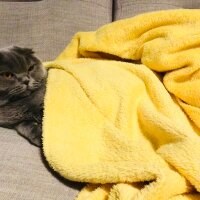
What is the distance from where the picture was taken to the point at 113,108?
96 cm

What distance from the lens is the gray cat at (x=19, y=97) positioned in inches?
40.7

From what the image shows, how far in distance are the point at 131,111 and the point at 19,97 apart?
0.35 metres

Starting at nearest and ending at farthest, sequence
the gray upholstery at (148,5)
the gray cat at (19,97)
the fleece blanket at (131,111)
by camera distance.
→ the fleece blanket at (131,111)
the gray cat at (19,97)
the gray upholstery at (148,5)

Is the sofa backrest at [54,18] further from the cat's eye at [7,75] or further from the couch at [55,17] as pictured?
the cat's eye at [7,75]

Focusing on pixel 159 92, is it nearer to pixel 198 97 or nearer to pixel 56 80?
pixel 198 97

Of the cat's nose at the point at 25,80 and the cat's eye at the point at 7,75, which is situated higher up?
the cat's eye at the point at 7,75

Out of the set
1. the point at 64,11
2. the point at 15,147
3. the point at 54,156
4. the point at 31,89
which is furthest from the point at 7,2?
the point at 54,156

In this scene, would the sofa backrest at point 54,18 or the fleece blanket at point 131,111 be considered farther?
the sofa backrest at point 54,18

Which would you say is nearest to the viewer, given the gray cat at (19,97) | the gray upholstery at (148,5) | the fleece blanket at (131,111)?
the fleece blanket at (131,111)

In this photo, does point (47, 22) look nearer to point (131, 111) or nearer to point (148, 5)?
point (148, 5)

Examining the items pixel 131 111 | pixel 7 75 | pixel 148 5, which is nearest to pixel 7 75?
pixel 7 75

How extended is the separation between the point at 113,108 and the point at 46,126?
0.62ft

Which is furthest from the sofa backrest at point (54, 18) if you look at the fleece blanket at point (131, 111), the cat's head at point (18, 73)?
the cat's head at point (18, 73)

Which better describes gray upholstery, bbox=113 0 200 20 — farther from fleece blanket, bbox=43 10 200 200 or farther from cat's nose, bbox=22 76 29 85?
cat's nose, bbox=22 76 29 85
